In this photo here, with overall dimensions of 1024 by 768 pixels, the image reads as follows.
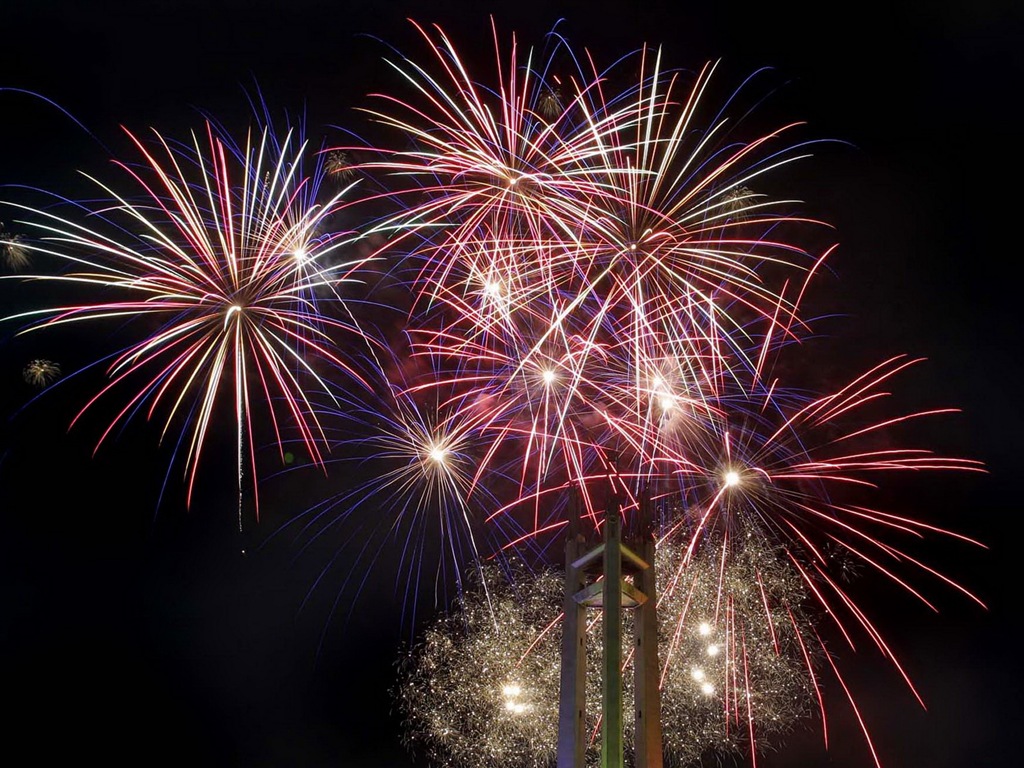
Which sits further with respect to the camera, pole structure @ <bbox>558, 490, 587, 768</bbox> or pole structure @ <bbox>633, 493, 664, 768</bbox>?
pole structure @ <bbox>558, 490, 587, 768</bbox>

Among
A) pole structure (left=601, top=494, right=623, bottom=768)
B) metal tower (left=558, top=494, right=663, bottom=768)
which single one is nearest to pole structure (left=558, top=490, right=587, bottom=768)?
metal tower (left=558, top=494, right=663, bottom=768)

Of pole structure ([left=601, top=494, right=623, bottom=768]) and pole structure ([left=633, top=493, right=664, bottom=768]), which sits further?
pole structure ([left=633, top=493, right=664, bottom=768])

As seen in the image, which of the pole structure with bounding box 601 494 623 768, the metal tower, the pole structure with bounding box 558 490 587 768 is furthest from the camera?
the pole structure with bounding box 558 490 587 768

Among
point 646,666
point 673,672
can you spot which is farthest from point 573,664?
point 673,672

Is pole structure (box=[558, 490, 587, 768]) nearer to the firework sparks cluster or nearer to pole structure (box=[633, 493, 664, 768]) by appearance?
pole structure (box=[633, 493, 664, 768])

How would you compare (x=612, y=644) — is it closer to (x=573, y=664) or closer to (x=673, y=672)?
(x=573, y=664)

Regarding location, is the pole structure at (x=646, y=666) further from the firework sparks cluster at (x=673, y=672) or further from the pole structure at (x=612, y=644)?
the firework sparks cluster at (x=673, y=672)

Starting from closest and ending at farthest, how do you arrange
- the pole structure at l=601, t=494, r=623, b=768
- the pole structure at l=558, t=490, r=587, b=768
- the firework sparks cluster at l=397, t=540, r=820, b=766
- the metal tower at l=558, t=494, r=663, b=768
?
1. the pole structure at l=601, t=494, r=623, b=768
2. the metal tower at l=558, t=494, r=663, b=768
3. the pole structure at l=558, t=490, r=587, b=768
4. the firework sparks cluster at l=397, t=540, r=820, b=766

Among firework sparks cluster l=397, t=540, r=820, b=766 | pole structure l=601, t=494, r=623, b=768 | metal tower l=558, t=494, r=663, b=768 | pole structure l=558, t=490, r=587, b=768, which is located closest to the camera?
pole structure l=601, t=494, r=623, b=768

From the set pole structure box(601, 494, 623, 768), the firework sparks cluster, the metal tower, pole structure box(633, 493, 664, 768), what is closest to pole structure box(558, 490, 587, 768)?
the metal tower

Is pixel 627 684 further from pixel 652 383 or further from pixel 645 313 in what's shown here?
pixel 645 313

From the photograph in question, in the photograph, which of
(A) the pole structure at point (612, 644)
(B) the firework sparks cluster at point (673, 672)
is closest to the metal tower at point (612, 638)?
(A) the pole structure at point (612, 644)

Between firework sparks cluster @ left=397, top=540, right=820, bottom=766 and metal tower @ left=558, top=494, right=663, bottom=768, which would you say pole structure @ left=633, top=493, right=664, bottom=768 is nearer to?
metal tower @ left=558, top=494, right=663, bottom=768
